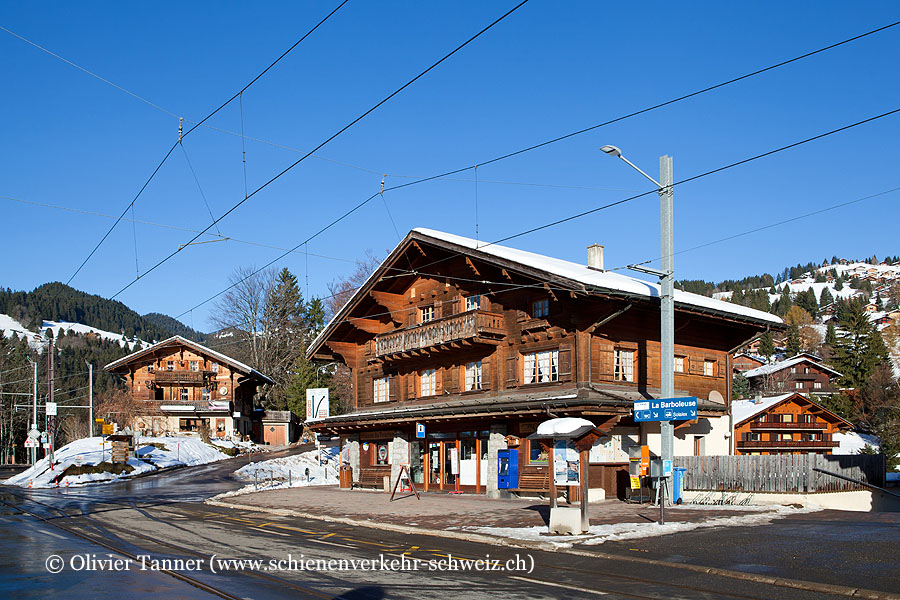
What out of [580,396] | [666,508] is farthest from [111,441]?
[666,508]

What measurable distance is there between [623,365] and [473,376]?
6632 millimetres

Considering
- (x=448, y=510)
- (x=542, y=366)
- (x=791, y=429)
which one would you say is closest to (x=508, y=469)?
(x=542, y=366)

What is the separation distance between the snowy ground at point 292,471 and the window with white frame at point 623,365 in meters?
18.1

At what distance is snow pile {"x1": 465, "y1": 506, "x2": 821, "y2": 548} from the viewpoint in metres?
17.1

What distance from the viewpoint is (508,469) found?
95.3ft

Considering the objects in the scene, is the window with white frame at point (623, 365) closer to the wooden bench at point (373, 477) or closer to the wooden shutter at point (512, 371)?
the wooden shutter at point (512, 371)

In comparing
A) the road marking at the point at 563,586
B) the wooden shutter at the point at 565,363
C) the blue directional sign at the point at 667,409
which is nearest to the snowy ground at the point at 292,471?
the wooden shutter at the point at 565,363

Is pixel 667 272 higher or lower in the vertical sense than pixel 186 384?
higher

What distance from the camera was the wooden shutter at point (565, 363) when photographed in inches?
1117

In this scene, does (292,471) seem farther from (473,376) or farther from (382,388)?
(473,376)

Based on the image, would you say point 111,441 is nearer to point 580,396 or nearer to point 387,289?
point 387,289

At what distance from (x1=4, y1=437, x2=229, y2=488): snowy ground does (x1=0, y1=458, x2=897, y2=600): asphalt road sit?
85.9ft

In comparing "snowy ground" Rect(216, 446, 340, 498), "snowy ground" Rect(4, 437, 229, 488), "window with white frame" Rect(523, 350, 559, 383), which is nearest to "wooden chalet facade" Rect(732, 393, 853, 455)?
"window with white frame" Rect(523, 350, 559, 383)

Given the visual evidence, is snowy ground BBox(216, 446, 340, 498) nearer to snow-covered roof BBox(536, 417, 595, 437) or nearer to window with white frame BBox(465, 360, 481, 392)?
window with white frame BBox(465, 360, 481, 392)
